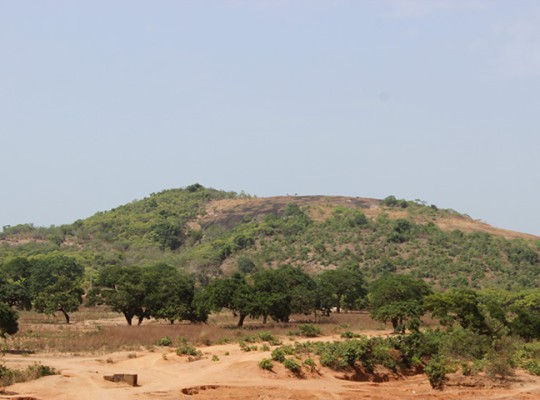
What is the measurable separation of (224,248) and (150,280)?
5792 centimetres

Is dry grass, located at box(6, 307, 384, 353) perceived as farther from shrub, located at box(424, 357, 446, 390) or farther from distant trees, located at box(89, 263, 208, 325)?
shrub, located at box(424, 357, 446, 390)

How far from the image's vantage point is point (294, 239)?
112 meters

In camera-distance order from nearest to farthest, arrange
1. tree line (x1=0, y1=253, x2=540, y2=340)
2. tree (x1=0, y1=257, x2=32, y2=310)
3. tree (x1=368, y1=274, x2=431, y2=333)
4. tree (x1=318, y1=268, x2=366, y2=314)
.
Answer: tree line (x1=0, y1=253, x2=540, y2=340) < tree (x1=368, y1=274, x2=431, y2=333) < tree (x1=0, y1=257, x2=32, y2=310) < tree (x1=318, y1=268, x2=366, y2=314)

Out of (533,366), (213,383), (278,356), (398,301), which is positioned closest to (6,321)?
(213,383)

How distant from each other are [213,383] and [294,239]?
3282 inches

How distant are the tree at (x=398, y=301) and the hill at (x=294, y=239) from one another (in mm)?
32166

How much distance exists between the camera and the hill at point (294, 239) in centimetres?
9650

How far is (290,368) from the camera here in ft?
101

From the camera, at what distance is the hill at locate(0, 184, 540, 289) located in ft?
317

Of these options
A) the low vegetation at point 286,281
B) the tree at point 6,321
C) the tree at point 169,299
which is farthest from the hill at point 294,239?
the tree at point 6,321

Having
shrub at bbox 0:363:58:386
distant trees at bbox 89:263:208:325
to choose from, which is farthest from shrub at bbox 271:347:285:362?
distant trees at bbox 89:263:208:325

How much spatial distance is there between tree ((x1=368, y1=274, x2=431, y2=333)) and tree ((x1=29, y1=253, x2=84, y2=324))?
23.8 meters

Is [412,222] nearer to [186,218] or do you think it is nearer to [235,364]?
[186,218]

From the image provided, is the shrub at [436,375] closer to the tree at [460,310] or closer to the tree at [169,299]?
the tree at [460,310]
